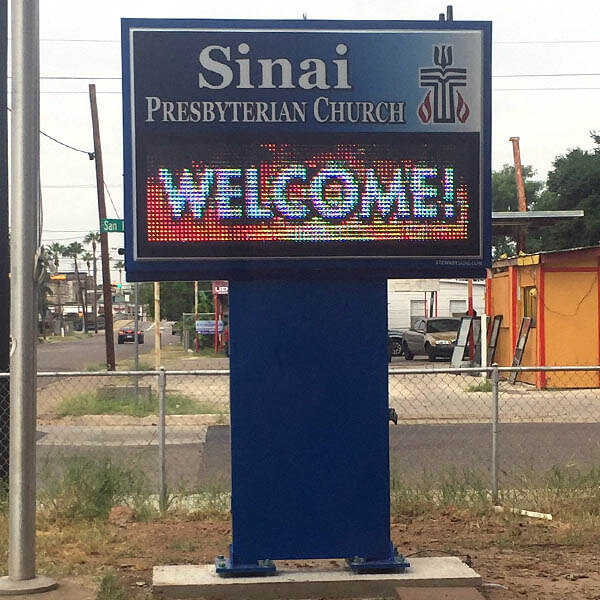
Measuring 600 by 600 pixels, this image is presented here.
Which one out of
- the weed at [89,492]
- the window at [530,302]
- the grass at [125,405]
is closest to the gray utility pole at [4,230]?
the weed at [89,492]

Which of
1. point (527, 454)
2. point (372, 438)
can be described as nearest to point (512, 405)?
point (527, 454)

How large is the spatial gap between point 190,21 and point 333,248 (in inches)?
63.4

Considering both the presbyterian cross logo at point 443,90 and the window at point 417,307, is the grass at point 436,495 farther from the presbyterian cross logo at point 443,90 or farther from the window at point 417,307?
the window at point 417,307

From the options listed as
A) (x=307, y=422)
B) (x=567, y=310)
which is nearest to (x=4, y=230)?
(x=307, y=422)

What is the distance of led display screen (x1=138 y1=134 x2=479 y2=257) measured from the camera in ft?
21.8

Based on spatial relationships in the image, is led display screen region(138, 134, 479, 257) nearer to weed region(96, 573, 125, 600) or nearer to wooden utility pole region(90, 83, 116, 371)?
weed region(96, 573, 125, 600)

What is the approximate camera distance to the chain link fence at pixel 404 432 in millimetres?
10422

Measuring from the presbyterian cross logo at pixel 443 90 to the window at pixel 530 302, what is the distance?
57.8ft

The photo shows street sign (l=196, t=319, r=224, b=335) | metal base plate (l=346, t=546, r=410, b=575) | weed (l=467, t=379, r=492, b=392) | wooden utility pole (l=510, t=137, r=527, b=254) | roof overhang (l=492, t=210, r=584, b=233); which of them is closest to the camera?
metal base plate (l=346, t=546, r=410, b=575)

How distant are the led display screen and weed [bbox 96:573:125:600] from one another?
6.51 feet

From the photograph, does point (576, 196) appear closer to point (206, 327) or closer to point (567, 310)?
point (206, 327)

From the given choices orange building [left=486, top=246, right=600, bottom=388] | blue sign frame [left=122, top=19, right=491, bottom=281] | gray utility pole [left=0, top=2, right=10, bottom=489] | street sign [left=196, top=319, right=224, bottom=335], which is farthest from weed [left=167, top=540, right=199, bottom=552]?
street sign [left=196, top=319, right=224, bottom=335]

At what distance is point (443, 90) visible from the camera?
276 inches

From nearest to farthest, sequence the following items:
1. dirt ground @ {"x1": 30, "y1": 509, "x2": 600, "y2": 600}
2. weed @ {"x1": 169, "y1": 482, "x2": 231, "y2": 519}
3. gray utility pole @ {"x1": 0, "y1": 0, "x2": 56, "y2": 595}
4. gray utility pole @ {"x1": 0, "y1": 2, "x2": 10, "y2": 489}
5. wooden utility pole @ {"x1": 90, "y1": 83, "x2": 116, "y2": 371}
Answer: gray utility pole @ {"x1": 0, "y1": 0, "x2": 56, "y2": 595} < dirt ground @ {"x1": 30, "y1": 509, "x2": 600, "y2": 600} < weed @ {"x1": 169, "y1": 482, "x2": 231, "y2": 519} < gray utility pole @ {"x1": 0, "y1": 2, "x2": 10, "y2": 489} < wooden utility pole @ {"x1": 90, "y1": 83, "x2": 116, "y2": 371}
